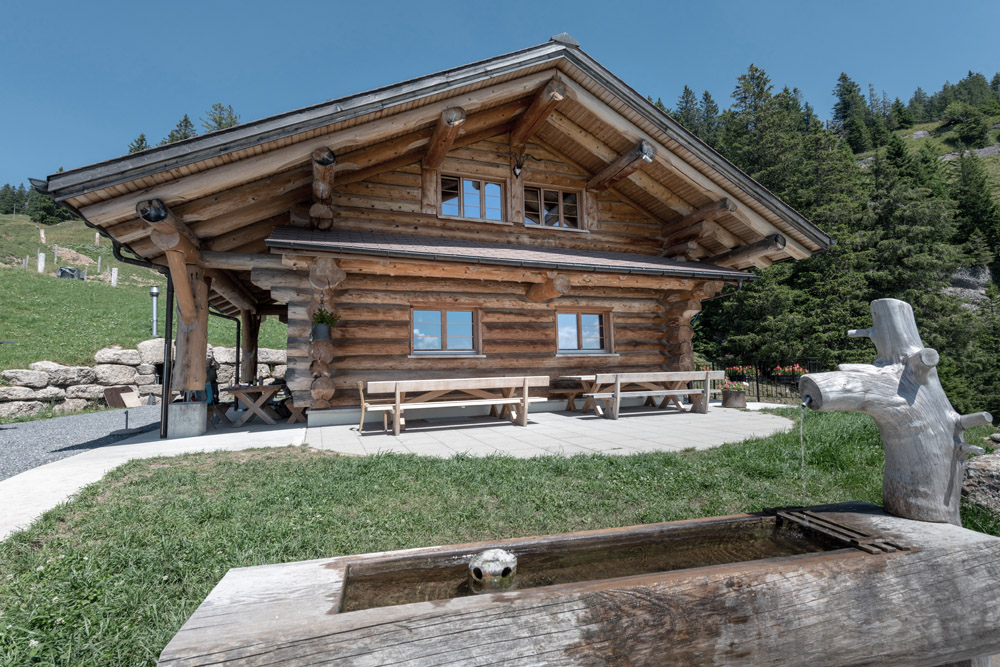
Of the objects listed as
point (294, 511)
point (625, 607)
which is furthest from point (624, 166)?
point (625, 607)

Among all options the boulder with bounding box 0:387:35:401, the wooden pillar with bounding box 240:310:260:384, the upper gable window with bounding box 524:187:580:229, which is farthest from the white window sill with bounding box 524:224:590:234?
the boulder with bounding box 0:387:35:401

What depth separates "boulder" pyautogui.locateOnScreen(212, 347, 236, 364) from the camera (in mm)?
15820

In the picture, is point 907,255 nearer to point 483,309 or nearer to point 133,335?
point 483,309

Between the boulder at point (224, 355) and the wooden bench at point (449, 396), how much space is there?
10.3 meters

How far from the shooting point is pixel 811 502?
12.0ft

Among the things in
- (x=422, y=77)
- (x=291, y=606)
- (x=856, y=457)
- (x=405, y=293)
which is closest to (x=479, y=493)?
(x=291, y=606)

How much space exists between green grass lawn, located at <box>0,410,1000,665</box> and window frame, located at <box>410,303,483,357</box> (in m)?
4.05

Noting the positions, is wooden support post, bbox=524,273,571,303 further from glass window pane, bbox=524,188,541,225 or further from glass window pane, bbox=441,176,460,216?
glass window pane, bbox=441,176,460,216

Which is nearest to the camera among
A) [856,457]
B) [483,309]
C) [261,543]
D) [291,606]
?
[291,606]

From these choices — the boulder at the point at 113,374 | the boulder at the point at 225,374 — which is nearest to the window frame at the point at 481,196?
the boulder at the point at 225,374

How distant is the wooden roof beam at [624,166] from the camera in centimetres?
948

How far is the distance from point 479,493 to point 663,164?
29.0 ft

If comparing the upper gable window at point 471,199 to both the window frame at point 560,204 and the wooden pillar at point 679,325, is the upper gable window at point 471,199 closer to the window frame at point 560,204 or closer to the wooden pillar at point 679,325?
the window frame at point 560,204

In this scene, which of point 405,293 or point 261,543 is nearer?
point 261,543
